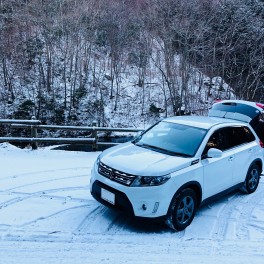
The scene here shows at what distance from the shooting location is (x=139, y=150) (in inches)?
192

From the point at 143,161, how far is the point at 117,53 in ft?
55.1

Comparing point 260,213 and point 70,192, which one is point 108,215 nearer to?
point 70,192

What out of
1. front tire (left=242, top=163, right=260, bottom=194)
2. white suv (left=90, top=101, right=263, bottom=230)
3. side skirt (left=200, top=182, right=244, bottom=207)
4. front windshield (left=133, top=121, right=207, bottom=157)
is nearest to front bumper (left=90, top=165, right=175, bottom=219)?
white suv (left=90, top=101, right=263, bottom=230)

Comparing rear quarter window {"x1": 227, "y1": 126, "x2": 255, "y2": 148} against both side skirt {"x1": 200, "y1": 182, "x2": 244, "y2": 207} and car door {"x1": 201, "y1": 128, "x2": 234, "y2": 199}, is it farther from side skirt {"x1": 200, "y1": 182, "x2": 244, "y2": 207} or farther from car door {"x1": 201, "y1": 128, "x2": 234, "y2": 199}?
side skirt {"x1": 200, "y1": 182, "x2": 244, "y2": 207}

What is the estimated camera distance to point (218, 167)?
16.0ft

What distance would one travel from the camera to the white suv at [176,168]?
405 cm

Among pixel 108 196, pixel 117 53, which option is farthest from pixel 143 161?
pixel 117 53

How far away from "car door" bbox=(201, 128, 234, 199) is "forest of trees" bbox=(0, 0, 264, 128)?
13.1 metres

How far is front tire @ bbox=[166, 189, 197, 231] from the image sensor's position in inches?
165

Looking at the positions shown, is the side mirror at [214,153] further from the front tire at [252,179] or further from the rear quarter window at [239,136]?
the front tire at [252,179]

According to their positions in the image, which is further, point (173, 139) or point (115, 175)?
point (173, 139)

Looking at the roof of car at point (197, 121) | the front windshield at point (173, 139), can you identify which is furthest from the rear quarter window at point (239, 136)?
the front windshield at point (173, 139)

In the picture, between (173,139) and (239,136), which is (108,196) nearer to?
(173,139)

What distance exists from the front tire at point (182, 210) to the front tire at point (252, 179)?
184 cm
